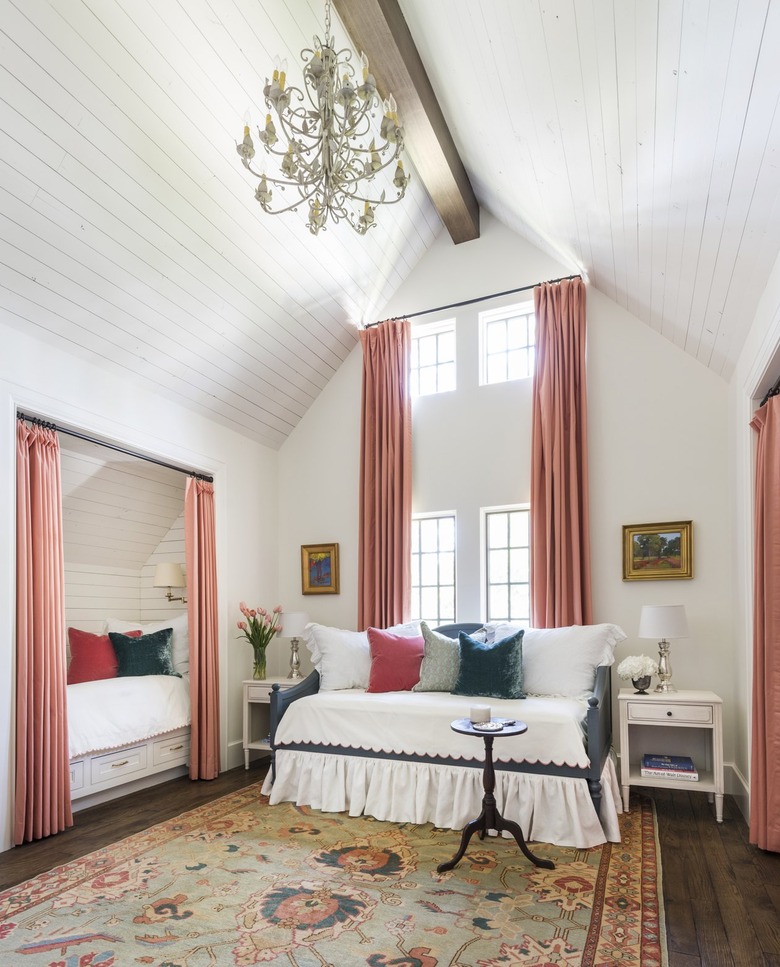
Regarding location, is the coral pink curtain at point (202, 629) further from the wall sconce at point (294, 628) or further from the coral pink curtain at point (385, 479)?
the coral pink curtain at point (385, 479)

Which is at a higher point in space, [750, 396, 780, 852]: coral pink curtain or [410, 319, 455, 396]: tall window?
[410, 319, 455, 396]: tall window

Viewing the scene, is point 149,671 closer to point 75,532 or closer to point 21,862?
point 75,532

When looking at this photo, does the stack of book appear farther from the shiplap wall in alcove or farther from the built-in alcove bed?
the shiplap wall in alcove

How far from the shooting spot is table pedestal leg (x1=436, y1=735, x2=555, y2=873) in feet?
9.84

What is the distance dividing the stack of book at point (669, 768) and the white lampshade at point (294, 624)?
7.79ft

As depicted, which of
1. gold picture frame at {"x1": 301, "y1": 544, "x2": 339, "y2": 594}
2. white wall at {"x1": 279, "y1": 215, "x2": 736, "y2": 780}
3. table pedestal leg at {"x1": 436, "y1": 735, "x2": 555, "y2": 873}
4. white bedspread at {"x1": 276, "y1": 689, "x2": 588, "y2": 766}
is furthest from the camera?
gold picture frame at {"x1": 301, "y1": 544, "x2": 339, "y2": 594}

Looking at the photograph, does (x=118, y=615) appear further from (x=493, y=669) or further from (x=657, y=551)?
(x=657, y=551)

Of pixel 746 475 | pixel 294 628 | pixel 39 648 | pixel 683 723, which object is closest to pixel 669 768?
pixel 683 723

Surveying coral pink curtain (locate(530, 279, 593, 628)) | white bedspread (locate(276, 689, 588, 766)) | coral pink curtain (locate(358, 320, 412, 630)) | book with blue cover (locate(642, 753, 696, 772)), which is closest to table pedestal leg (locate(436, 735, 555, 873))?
white bedspread (locate(276, 689, 588, 766))

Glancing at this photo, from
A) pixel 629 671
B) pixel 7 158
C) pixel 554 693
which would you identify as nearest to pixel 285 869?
pixel 554 693

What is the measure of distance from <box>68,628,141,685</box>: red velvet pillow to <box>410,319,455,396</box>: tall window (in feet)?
9.73

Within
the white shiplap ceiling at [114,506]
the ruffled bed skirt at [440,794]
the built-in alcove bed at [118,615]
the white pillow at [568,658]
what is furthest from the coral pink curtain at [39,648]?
the white pillow at [568,658]

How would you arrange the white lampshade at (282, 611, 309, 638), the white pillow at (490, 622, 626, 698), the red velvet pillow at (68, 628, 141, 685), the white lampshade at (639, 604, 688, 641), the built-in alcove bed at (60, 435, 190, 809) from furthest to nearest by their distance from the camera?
1. the white lampshade at (282, 611, 309, 638)
2. the red velvet pillow at (68, 628, 141, 685)
3. the built-in alcove bed at (60, 435, 190, 809)
4. the white pillow at (490, 622, 626, 698)
5. the white lampshade at (639, 604, 688, 641)

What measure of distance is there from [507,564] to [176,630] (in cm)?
255
